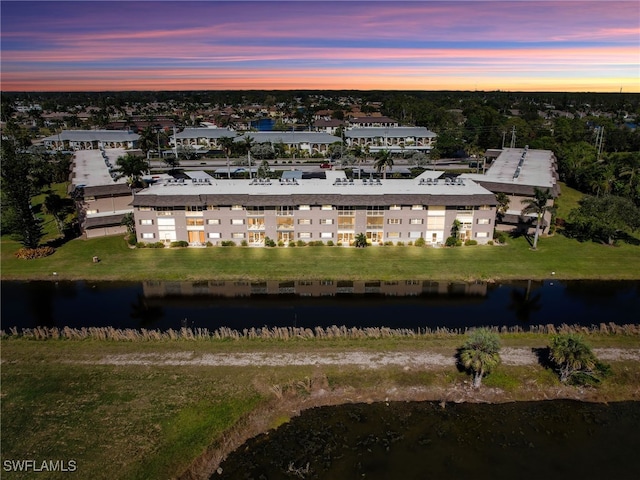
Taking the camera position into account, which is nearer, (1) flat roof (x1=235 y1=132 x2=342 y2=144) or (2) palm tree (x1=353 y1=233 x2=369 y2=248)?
(2) palm tree (x1=353 y1=233 x2=369 y2=248)

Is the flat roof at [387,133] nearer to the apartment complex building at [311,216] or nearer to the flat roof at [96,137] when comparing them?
the flat roof at [96,137]

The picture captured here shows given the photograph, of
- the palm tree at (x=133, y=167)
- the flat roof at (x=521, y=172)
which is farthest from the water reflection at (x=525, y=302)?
the palm tree at (x=133, y=167)

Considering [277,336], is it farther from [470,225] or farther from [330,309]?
[470,225]

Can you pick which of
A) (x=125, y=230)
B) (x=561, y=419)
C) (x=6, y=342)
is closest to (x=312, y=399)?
(x=561, y=419)

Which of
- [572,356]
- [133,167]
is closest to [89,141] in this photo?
[133,167]

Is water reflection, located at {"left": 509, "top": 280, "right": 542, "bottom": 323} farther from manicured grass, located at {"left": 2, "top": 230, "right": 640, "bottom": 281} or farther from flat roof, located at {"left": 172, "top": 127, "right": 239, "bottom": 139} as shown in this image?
flat roof, located at {"left": 172, "top": 127, "right": 239, "bottom": 139}

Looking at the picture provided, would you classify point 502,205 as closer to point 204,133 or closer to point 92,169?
point 92,169

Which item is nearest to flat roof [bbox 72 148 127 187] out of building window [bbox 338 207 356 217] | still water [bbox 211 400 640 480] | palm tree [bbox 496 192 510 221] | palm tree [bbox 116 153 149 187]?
palm tree [bbox 116 153 149 187]
